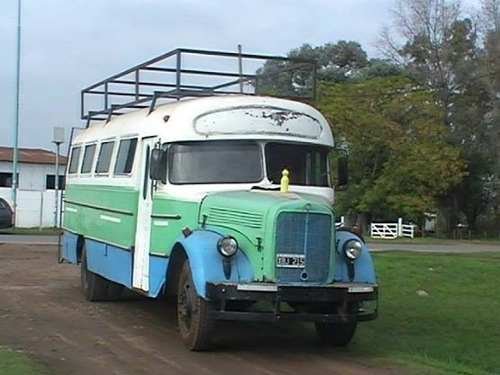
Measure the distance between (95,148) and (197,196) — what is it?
5134 millimetres

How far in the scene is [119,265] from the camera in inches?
554

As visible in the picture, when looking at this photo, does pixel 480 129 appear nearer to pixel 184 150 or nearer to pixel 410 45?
pixel 410 45

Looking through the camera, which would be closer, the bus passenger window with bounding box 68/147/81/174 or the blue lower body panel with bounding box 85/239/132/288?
the blue lower body panel with bounding box 85/239/132/288

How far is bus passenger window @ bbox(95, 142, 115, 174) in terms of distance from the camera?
1530cm

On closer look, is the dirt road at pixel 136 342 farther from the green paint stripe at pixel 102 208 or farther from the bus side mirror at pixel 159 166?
the bus side mirror at pixel 159 166

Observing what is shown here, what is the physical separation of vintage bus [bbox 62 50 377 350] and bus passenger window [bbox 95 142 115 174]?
4cm

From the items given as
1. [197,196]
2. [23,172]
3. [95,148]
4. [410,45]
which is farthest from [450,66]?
[197,196]

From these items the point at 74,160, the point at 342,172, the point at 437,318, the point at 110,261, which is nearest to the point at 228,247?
the point at 342,172

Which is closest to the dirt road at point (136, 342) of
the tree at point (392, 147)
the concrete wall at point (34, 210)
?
the concrete wall at point (34, 210)

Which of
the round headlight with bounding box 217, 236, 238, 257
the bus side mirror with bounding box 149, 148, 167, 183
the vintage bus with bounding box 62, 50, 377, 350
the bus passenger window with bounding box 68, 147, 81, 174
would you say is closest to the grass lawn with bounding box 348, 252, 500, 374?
the vintage bus with bounding box 62, 50, 377, 350

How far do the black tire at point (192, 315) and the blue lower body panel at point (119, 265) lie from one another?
720mm

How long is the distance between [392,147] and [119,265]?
4318 cm

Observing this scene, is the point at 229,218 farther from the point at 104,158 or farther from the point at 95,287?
the point at 95,287

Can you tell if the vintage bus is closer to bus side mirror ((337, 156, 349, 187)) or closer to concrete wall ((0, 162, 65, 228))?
bus side mirror ((337, 156, 349, 187))
